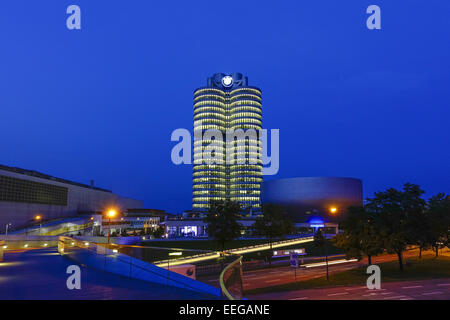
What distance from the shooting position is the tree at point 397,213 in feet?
151

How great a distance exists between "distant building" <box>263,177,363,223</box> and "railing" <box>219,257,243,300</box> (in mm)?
150889

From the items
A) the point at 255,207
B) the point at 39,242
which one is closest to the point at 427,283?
the point at 39,242

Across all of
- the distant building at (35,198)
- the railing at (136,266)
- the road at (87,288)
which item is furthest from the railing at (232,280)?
the distant building at (35,198)

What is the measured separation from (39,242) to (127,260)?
115 ft

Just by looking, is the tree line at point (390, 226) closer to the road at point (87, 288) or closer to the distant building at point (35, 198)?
the road at point (87, 288)

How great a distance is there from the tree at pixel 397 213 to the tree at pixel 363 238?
2.91ft

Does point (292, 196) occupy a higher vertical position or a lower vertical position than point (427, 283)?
higher

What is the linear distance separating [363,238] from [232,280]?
42678mm

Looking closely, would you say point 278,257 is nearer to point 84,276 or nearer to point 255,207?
point 84,276

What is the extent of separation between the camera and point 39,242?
42.3 metres

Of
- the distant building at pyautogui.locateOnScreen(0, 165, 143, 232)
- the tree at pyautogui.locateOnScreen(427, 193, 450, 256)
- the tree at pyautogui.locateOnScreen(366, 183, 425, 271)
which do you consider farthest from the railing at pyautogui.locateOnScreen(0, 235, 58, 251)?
the tree at pyautogui.locateOnScreen(427, 193, 450, 256)

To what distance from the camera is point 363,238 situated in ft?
153

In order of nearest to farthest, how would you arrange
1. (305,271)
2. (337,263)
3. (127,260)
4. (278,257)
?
1. (127,260)
2. (305,271)
3. (337,263)
4. (278,257)
